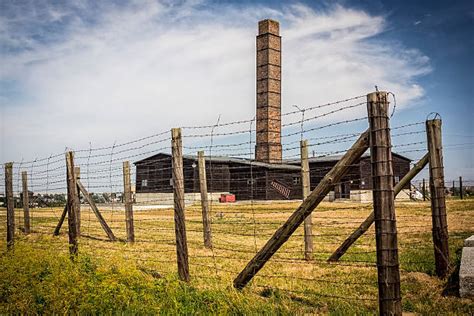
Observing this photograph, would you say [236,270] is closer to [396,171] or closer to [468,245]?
[468,245]

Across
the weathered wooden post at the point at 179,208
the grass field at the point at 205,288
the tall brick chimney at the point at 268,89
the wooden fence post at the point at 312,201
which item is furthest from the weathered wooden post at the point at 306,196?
the tall brick chimney at the point at 268,89

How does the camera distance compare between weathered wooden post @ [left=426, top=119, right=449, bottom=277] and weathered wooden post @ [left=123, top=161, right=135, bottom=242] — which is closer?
weathered wooden post @ [left=426, top=119, right=449, bottom=277]

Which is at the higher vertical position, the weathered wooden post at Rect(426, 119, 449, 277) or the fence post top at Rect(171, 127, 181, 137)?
the fence post top at Rect(171, 127, 181, 137)

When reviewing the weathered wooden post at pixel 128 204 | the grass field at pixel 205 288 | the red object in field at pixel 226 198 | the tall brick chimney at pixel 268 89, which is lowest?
the red object in field at pixel 226 198

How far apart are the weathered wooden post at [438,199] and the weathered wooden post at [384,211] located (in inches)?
108

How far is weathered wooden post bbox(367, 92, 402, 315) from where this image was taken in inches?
163

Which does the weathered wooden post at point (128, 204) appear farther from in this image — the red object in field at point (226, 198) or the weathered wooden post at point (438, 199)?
the red object in field at point (226, 198)

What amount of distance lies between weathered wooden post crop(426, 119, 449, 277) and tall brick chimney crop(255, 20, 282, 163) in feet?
106

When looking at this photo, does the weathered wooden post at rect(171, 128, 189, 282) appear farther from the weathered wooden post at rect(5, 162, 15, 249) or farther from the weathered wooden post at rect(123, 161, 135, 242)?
the weathered wooden post at rect(5, 162, 15, 249)

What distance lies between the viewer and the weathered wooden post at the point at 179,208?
6242 mm

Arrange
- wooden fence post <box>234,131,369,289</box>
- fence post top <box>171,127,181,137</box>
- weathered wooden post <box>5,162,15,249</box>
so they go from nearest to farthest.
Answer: wooden fence post <box>234,131,369,289</box> < fence post top <box>171,127,181,137</box> < weathered wooden post <box>5,162,15,249</box>

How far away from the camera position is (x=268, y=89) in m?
39.4

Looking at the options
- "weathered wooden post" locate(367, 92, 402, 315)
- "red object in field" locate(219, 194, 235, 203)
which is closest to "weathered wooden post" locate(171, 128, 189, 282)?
"weathered wooden post" locate(367, 92, 402, 315)

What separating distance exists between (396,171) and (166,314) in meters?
42.2
